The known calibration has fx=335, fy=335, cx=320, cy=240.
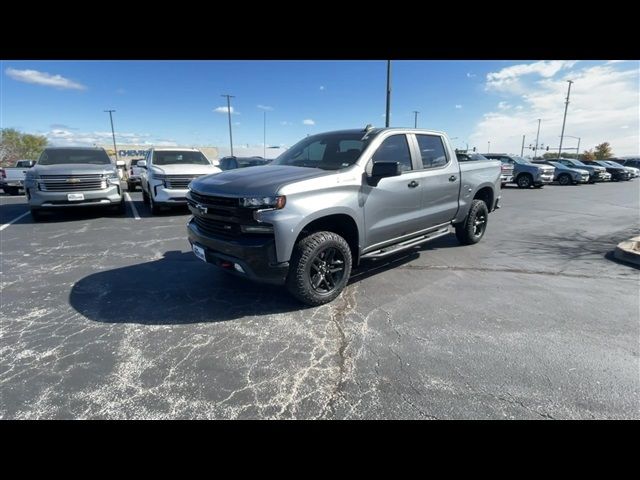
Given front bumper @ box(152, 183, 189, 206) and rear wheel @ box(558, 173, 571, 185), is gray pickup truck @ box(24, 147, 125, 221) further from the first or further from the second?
rear wheel @ box(558, 173, 571, 185)

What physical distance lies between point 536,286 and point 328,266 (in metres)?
2.87

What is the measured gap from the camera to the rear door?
473 centimetres

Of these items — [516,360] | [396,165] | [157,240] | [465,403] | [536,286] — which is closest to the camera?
[465,403]

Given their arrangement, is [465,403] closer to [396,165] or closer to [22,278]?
[396,165]

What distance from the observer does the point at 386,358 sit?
9.12 ft

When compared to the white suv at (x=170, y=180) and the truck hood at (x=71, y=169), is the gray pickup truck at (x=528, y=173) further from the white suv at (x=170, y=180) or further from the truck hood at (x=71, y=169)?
the truck hood at (x=71, y=169)

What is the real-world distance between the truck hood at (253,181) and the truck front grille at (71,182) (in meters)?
5.68

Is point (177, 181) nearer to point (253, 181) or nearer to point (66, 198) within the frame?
point (66, 198)

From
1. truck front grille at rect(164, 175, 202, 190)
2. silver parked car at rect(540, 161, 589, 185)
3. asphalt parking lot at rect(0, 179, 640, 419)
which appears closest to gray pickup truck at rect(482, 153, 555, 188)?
silver parked car at rect(540, 161, 589, 185)

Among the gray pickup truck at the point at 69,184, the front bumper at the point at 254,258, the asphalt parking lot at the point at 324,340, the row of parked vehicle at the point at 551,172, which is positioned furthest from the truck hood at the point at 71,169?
the row of parked vehicle at the point at 551,172

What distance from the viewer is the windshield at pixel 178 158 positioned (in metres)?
9.73

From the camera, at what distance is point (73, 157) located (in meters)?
9.01
